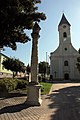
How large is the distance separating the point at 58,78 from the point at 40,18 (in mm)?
47520

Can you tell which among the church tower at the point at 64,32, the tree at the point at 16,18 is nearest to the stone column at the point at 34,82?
the tree at the point at 16,18

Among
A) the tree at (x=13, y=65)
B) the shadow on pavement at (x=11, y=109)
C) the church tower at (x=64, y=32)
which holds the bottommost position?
the shadow on pavement at (x=11, y=109)

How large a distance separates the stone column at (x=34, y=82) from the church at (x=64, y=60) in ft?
172

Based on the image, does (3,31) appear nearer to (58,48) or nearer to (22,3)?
(22,3)

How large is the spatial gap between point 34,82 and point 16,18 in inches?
281

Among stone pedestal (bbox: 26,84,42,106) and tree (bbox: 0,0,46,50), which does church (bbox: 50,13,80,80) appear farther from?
stone pedestal (bbox: 26,84,42,106)

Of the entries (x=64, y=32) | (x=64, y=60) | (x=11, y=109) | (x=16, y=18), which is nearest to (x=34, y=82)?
(x=11, y=109)

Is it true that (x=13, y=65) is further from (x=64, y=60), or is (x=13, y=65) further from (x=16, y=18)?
(x=16, y=18)

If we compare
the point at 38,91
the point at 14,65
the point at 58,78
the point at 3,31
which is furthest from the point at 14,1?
the point at 58,78

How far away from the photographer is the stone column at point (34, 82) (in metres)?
13.2

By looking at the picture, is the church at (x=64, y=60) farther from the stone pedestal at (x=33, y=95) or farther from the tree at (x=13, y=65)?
the stone pedestal at (x=33, y=95)

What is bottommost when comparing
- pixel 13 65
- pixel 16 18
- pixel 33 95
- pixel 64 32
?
pixel 33 95

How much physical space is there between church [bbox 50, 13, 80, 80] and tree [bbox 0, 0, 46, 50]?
4607 centimetres

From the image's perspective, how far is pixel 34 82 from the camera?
44.2 ft
